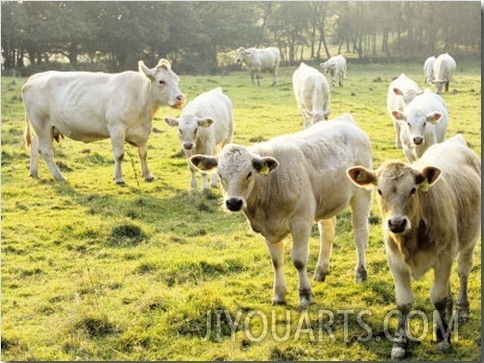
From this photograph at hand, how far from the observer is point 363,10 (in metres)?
Answer: 61.0

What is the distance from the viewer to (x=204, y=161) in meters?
6.57

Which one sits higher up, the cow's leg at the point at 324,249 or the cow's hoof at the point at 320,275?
the cow's leg at the point at 324,249

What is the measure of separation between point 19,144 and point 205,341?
12925 mm

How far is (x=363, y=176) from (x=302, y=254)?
1292mm

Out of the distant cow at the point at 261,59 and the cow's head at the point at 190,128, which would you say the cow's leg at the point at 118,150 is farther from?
the distant cow at the point at 261,59

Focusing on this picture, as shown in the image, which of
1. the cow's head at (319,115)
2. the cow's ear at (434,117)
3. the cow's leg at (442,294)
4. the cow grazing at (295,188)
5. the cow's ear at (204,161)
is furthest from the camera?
the cow's head at (319,115)

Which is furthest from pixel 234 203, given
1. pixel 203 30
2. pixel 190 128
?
pixel 203 30

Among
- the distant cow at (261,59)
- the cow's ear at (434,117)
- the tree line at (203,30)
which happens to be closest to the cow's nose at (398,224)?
the cow's ear at (434,117)

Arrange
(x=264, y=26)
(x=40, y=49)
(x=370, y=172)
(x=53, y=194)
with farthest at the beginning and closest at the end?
1. (x=264, y=26)
2. (x=40, y=49)
3. (x=53, y=194)
4. (x=370, y=172)

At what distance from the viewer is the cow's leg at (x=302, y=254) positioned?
6.62 m

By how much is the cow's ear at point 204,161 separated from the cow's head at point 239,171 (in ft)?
0.42

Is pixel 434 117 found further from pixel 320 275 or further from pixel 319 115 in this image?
pixel 319 115

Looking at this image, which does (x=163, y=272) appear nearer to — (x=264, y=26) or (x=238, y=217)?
(x=238, y=217)

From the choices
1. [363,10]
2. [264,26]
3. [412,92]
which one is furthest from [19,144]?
[363,10]
